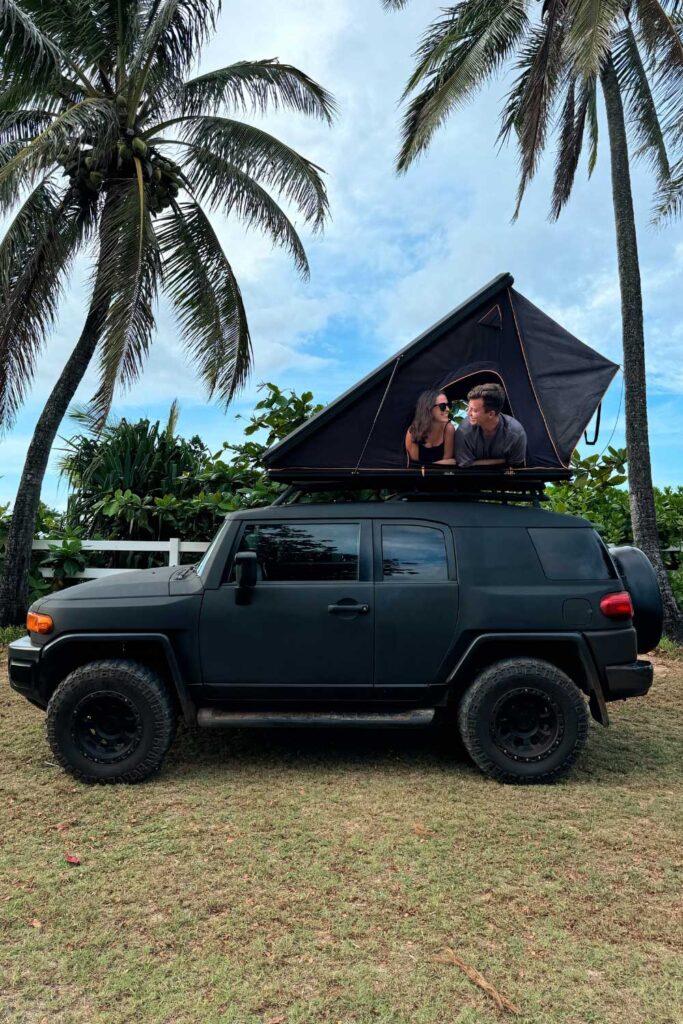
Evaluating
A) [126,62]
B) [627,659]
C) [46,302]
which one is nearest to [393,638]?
[627,659]

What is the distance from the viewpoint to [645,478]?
10023 millimetres

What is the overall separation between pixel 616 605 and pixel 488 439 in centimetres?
139

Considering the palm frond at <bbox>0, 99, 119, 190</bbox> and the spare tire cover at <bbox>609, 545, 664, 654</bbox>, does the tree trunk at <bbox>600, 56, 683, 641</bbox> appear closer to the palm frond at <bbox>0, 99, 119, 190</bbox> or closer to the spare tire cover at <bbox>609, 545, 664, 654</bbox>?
the spare tire cover at <bbox>609, 545, 664, 654</bbox>

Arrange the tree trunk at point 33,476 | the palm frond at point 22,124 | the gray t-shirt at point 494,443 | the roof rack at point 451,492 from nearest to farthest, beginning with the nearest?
the gray t-shirt at point 494,443 < the roof rack at point 451,492 < the tree trunk at point 33,476 < the palm frond at point 22,124

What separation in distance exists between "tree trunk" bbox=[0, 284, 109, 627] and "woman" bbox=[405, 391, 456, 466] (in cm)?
641

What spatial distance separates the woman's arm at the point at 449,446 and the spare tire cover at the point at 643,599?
1434 millimetres

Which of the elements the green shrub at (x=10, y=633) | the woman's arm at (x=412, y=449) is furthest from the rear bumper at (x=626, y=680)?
the green shrub at (x=10, y=633)

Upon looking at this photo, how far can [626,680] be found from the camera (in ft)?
14.7

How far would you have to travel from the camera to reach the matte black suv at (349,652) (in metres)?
4.39

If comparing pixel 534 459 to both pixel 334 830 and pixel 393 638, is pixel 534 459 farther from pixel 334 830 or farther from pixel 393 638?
pixel 334 830

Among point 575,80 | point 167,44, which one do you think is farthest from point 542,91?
point 167,44

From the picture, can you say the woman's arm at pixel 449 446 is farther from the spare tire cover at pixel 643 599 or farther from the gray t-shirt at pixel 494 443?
the spare tire cover at pixel 643 599

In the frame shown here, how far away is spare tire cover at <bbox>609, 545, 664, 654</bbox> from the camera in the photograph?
4.87 meters

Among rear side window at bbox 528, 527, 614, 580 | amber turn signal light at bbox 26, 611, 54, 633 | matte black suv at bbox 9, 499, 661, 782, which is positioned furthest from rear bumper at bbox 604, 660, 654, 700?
amber turn signal light at bbox 26, 611, 54, 633
